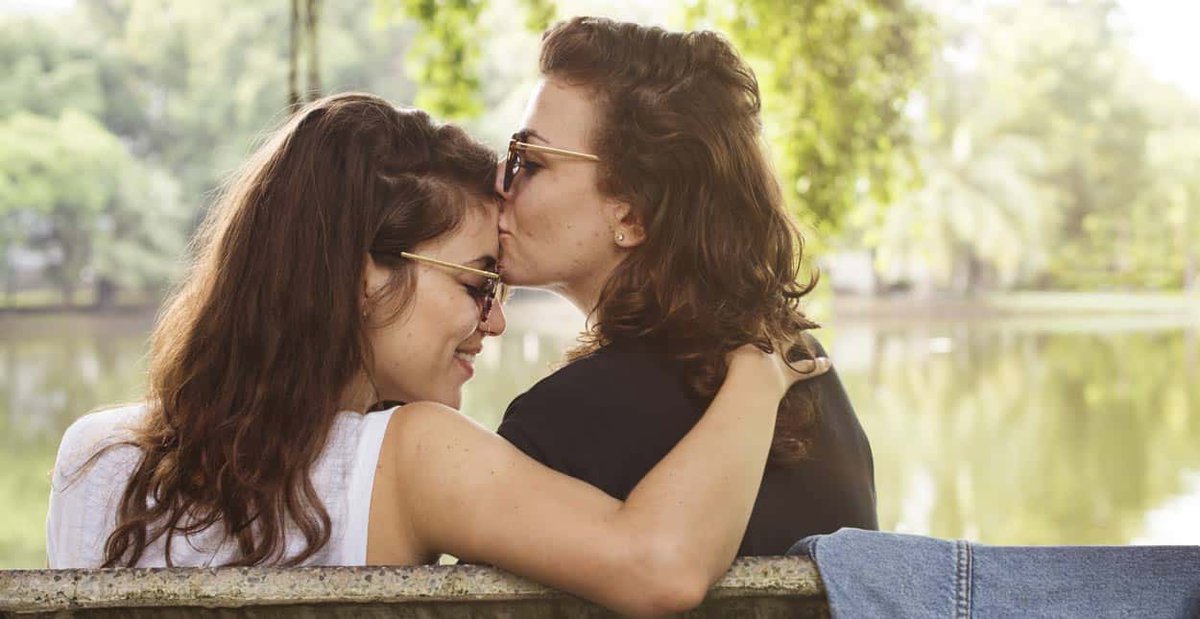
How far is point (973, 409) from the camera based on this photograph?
44.9ft

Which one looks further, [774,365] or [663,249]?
[663,249]

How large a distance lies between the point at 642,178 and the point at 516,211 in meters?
0.14

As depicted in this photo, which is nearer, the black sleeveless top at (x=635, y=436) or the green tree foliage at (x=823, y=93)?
the black sleeveless top at (x=635, y=436)

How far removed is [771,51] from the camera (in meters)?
3.81

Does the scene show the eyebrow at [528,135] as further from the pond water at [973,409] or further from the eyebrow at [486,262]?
the pond water at [973,409]

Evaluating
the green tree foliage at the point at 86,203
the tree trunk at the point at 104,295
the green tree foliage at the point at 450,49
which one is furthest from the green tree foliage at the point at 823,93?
the tree trunk at the point at 104,295

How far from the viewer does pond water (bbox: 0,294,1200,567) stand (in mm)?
9609

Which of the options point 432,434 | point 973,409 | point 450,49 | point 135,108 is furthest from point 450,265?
point 135,108

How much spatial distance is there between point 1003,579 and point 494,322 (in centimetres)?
59

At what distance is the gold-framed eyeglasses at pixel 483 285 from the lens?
47.4 inches

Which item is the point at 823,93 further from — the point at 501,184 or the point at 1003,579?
the point at 1003,579

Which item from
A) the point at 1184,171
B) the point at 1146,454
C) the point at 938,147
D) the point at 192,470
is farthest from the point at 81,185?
the point at 192,470

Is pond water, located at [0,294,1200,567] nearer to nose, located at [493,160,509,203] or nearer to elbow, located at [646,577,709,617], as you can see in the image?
nose, located at [493,160,509,203]

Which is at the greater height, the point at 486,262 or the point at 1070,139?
the point at 486,262
